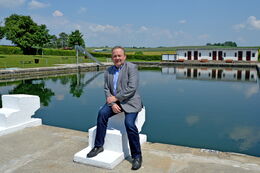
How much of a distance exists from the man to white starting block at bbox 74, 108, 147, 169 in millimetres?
83

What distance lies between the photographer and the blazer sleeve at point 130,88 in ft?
10.2

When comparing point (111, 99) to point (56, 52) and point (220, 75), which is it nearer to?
point (220, 75)

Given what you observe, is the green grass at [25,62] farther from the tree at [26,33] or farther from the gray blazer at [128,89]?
the gray blazer at [128,89]

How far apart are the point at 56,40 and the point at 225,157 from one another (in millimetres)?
88260

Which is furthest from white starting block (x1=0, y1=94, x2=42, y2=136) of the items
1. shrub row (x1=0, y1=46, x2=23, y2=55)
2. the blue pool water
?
shrub row (x1=0, y1=46, x2=23, y2=55)

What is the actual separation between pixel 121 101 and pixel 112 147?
60cm

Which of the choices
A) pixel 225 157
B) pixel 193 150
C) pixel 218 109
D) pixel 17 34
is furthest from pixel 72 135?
pixel 17 34

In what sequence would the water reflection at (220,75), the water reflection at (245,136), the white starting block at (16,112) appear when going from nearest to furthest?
the white starting block at (16,112)
the water reflection at (245,136)
the water reflection at (220,75)

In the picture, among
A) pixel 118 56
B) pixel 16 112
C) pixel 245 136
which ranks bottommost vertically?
pixel 245 136

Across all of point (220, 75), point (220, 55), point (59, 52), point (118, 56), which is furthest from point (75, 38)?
point (118, 56)

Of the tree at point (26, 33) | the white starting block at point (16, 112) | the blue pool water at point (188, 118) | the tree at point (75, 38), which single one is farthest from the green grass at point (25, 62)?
the white starting block at point (16, 112)

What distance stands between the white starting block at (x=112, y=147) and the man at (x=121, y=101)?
0.27 feet

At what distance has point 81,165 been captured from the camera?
2961mm

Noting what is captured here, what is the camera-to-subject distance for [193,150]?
3467 millimetres
